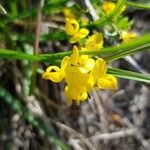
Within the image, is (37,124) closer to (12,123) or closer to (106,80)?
(12,123)

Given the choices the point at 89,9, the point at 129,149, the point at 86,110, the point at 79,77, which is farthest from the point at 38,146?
the point at 79,77

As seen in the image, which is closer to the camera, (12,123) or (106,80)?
(106,80)

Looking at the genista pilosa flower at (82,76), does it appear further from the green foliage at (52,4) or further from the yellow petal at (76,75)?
the green foliage at (52,4)

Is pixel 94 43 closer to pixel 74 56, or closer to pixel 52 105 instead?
pixel 74 56

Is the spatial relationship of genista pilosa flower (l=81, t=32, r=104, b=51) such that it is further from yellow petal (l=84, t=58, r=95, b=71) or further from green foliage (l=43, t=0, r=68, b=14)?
green foliage (l=43, t=0, r=68, b=14)

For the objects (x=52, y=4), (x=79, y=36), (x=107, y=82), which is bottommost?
(x=107, y=82)

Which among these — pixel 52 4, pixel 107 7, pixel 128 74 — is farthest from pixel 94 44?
pixel 107 7
